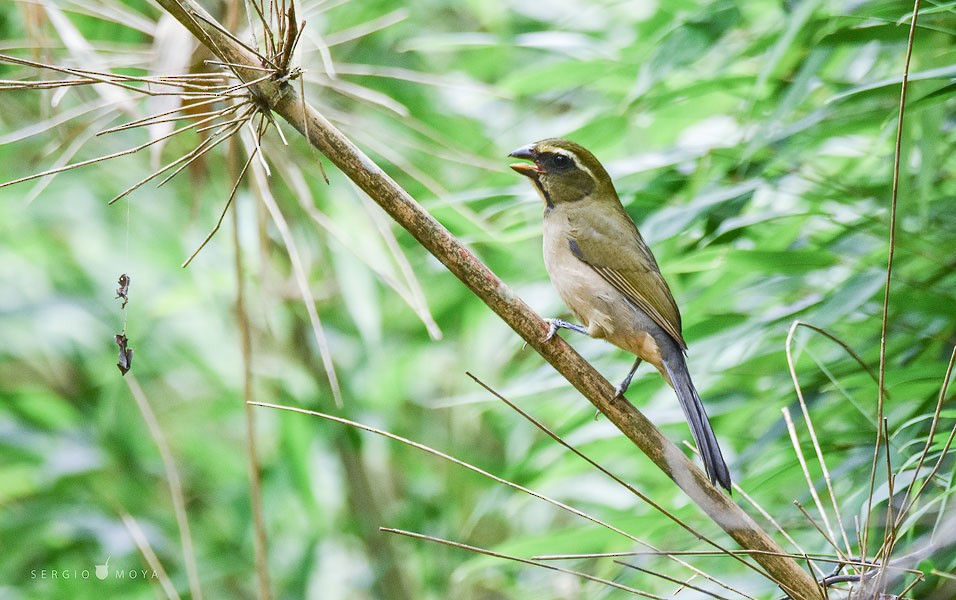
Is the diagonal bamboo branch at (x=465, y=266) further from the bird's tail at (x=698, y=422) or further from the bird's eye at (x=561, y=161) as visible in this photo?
the bird's eye at (x=561, y=161)

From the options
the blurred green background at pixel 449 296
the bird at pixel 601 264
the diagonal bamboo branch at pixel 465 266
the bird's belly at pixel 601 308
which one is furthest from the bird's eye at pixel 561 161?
the diagonal bamboo branch at pixel 465 266

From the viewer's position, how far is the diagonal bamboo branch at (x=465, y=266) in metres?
1.70

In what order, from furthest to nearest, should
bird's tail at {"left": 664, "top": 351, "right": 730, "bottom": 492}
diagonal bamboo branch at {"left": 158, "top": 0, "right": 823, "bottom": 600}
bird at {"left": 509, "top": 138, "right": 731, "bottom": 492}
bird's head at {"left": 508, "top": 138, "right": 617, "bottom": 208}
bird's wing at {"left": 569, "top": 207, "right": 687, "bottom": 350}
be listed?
bird's head at {"left": 508, "top": 138, "right": 617, "bottom": 208}, bird's wing at {"left": 569, "top": 207, "right": 687, "bottom": 350}, bird at {"left": 509, "top": 138, "right": 731, "bottom": 492}, bird's tail at {"left": 664, "top": 351, "right": 730, "bottom": 492}, diagonal bamboo branch at {"left": 158, "top": 0, "right": 823, "bottom": 600}

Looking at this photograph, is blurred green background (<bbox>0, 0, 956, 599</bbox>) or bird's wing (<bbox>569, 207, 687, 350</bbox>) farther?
bird's wing (<bbox>569, 207, 687, 350</bbox>)

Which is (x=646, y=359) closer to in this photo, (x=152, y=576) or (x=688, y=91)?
(x=688, y=91)

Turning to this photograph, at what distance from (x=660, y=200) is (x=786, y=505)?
993 millimetres

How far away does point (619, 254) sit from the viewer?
3188 mm

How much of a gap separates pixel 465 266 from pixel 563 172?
5.31ft

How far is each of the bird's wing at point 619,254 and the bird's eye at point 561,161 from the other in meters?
0.18

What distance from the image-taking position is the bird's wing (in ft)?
9.98

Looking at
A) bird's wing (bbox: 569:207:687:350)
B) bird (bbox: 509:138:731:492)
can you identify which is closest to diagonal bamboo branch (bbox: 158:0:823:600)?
bird (bbox: 509:138:731:492)

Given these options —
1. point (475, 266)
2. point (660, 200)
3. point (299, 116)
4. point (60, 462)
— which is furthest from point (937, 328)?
point (60, 462)

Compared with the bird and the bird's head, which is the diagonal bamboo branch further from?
the bird's head

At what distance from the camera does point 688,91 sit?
292 cm
